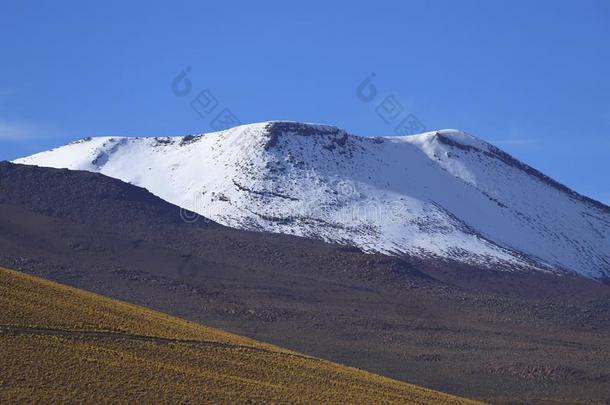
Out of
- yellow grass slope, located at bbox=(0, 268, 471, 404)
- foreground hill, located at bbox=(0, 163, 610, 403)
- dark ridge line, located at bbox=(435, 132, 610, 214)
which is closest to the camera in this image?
yellow grass slope, located at bbox=(0, 268, 471, 404)

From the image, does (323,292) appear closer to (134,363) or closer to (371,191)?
(371,191)

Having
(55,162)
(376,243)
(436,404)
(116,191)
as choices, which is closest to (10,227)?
(116,191)

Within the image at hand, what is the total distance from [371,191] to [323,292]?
109 ft

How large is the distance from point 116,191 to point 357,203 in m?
23.8

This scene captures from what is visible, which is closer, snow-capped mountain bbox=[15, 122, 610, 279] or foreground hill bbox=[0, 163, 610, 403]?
foreground hill bbox=[0, 163, 610, 403]

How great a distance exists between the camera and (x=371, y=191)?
10200 cm

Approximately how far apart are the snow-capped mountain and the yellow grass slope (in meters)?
55.8

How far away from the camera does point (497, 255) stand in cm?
9394

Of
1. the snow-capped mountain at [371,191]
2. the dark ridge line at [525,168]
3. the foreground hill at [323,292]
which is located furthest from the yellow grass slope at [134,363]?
the dark ridge line at [525,168]

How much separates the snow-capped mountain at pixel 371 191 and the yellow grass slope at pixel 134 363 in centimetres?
5581

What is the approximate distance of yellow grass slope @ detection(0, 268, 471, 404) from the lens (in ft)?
76.7

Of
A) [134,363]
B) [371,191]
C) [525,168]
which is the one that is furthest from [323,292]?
[525,168]

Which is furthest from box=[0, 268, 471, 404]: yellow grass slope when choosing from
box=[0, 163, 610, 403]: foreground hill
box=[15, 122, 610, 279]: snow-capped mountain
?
box=[15, 122, 610, 279]: snow-capped mountain

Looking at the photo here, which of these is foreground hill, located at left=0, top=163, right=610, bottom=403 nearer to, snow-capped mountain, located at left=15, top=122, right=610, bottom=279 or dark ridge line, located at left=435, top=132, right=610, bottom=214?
snow-capped mountain, located at left=15, top=122, right=610, bottom=279
